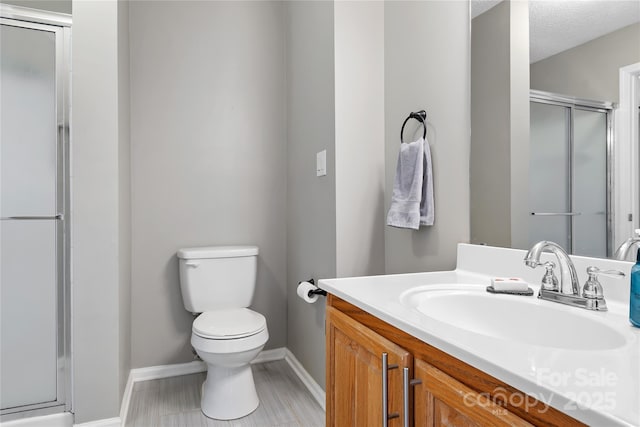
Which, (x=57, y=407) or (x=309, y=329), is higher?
(x=309, y=329)

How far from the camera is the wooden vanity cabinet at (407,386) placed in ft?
1.75

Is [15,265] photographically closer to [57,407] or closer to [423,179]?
[57,407]

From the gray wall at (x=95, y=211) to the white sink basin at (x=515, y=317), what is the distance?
1349 mm

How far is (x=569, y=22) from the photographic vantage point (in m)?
1.05

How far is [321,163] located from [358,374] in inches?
44.0

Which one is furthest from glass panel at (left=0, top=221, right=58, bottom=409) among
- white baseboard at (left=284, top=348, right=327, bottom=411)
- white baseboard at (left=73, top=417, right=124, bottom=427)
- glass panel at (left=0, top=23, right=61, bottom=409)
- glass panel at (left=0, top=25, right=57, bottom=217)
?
white baseboard at (left=284, top=348, right=327, bottom=411)

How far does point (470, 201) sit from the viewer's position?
1.33 meters

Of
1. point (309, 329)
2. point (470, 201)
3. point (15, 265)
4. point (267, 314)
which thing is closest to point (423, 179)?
point (470, 201)

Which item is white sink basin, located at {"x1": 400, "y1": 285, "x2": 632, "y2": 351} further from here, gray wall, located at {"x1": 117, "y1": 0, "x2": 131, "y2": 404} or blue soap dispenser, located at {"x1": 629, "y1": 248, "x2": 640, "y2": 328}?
gray wall, located at {"x1": 117, "y1": 0, "x2": 131, "y2": 404}

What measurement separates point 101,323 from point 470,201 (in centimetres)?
161

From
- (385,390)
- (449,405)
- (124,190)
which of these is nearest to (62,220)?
(124,190)

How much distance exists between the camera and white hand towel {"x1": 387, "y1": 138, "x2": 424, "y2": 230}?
1.44 m

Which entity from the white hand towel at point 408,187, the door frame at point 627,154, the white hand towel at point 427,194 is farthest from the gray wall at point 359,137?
the door frame at point 627,154

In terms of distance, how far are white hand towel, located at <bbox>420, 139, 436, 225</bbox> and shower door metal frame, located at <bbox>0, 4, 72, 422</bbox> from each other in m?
1.54
